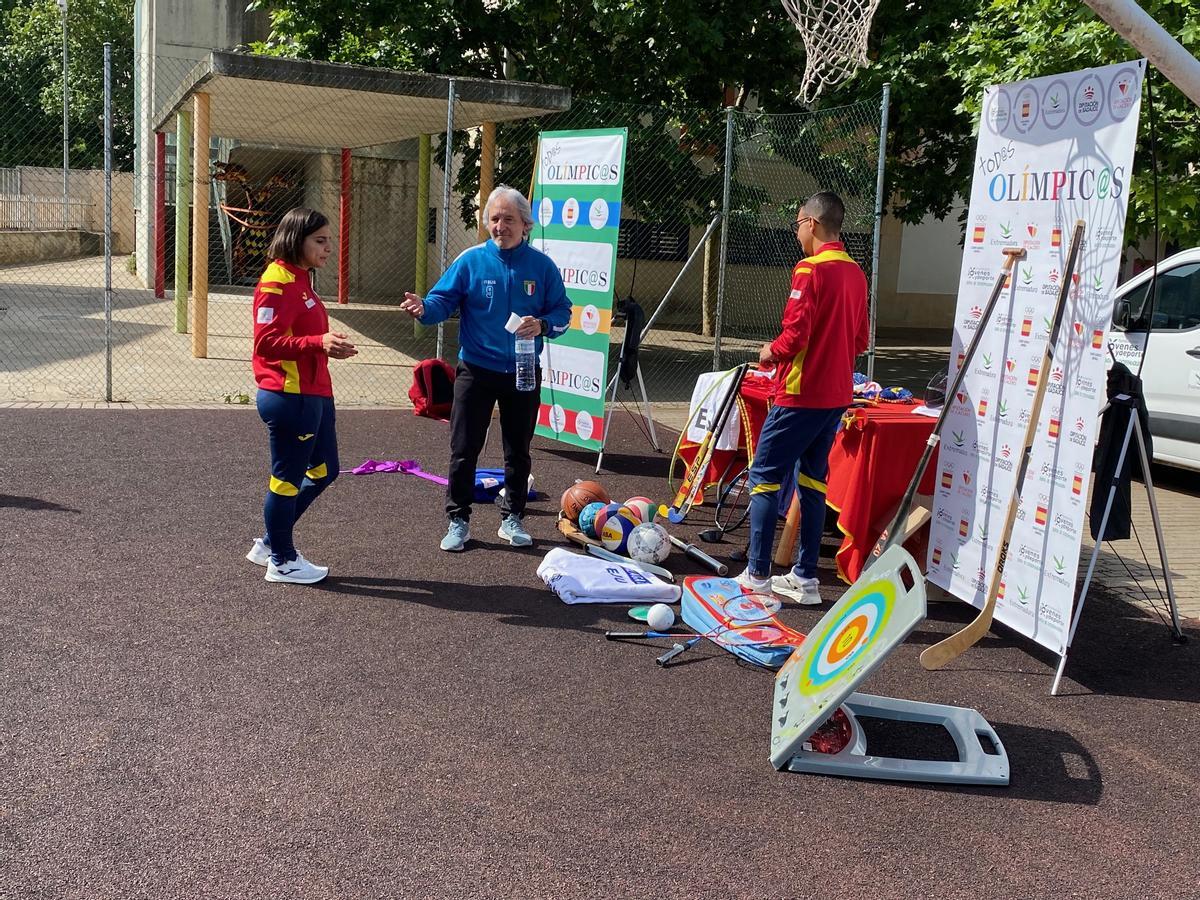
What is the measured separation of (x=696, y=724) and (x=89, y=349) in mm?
11518

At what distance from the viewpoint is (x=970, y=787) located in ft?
13.0

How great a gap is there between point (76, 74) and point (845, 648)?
45277mm

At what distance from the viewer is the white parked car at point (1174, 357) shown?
893 centimetres

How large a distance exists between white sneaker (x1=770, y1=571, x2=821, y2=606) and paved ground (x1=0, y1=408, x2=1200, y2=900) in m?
0.18

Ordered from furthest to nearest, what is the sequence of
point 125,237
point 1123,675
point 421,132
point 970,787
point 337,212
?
point 125,237, point 337,212, point 421,132, point 1123,675, point 970,787

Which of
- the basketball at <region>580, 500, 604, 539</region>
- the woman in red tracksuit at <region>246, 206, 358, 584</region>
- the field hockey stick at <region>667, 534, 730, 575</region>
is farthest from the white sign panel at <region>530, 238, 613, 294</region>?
the woman in red tracksuit at <region>246, 206, 358, 584</region>

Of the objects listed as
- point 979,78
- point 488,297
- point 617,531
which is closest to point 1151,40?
point 488,297

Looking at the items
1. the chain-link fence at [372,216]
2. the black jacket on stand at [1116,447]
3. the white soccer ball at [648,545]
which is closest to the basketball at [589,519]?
the white soccer ball at [648,545]

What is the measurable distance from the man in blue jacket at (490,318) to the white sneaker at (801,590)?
172cm

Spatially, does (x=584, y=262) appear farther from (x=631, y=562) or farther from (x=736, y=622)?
(x=736, y=622)

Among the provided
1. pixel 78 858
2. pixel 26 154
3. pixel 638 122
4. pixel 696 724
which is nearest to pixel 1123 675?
pixel 696 724

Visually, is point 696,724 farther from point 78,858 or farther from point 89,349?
point 89,349

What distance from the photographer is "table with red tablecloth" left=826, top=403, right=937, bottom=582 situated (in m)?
5.93

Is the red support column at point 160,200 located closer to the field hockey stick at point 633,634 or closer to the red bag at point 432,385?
the red bag at point 432,385
